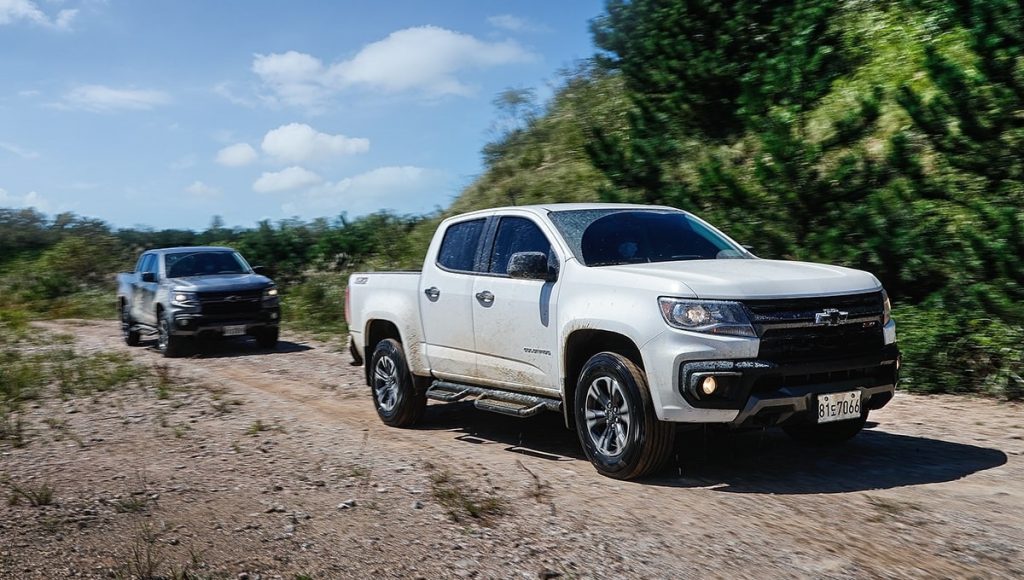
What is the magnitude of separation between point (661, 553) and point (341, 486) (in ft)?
7.60

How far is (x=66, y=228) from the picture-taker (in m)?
36.2

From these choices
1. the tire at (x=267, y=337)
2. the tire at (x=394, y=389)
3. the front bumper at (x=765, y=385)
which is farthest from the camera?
the tire at (x=267, y=337)

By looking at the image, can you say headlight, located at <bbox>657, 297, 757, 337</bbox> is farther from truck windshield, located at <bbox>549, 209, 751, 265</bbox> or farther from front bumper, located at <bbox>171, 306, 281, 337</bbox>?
front bumper, located at <bbox>171, 306, 281, 337</bbox>

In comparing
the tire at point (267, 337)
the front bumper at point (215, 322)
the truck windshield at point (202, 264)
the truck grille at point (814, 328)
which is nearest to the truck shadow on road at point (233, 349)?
the tire at point (267, 337)

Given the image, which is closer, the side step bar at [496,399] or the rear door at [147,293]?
the side step bar at [496,399]

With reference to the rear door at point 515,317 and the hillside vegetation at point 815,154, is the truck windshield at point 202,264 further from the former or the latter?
the rear door at point 515,317

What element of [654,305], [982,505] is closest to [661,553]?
[654,305]

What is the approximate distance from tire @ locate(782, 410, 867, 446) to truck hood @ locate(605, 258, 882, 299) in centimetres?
113

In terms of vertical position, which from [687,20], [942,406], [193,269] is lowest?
[942,406]

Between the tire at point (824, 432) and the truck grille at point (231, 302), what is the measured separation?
1086 cm

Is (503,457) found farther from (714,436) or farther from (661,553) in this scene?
(661,553)

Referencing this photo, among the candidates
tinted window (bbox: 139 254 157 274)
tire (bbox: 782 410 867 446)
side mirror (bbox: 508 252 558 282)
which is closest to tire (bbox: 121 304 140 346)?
tinted window (bbox: 139 254 157 274)

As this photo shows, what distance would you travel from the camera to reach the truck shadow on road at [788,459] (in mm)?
6113

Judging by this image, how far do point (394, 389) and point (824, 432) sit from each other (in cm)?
365
